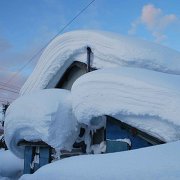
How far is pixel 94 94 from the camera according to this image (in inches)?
157

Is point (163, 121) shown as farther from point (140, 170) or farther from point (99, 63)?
point (99, 63)

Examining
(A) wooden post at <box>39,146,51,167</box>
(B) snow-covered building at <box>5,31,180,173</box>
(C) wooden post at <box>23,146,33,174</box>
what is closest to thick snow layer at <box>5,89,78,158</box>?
(B) snow-covered building at <box>5,31,180,173</box>

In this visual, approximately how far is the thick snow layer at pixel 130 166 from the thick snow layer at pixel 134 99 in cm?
92

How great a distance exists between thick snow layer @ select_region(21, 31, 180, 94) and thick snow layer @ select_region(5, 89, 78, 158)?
0.93 m

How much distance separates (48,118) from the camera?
4883 mm

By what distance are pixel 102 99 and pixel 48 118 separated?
1.28 metres

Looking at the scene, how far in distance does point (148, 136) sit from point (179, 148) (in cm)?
158

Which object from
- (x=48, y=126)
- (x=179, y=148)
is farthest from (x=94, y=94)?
(x=179, y=148)

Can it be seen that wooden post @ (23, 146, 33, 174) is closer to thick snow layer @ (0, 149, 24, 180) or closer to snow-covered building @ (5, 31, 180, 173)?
snow-covered building @ (5, 31, 180, 173)

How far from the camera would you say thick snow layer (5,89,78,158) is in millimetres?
4898

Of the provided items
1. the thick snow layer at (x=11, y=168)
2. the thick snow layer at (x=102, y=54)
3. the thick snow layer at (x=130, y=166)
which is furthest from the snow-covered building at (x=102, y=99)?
the thick snow layer at (x=11, y=168)

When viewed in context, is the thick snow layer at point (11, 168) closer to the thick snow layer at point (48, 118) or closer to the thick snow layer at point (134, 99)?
the thick snow layer at point (48, 118)

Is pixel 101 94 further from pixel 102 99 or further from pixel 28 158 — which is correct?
Result: pixel 28 158

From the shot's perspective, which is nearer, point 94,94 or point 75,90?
point 94,94
